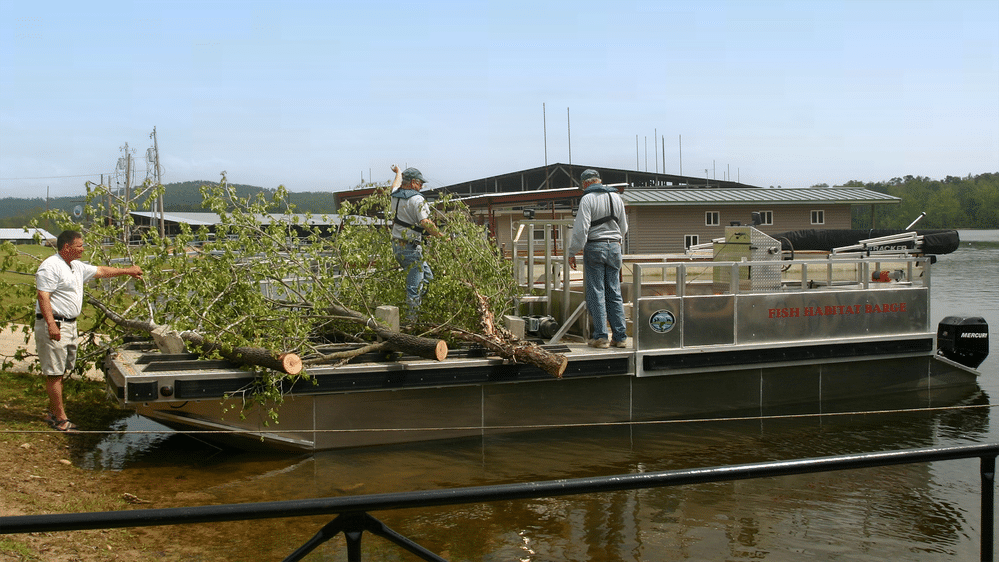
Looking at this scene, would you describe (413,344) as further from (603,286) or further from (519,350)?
(603,286)

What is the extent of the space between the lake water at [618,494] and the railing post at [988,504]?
9.24 ft

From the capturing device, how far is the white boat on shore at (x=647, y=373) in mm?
6984

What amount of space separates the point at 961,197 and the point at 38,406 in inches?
5289

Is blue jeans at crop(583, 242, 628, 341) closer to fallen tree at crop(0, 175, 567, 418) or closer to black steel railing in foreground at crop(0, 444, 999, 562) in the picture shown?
fallen tree at crop(0, 175, 567, 418)

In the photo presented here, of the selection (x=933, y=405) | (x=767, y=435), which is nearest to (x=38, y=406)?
(x=767, y=435)

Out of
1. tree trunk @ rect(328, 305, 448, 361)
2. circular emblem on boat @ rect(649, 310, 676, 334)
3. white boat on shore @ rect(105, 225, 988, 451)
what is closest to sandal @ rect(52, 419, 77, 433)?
white boat on shore @ rect(105, 225, 988, 451)

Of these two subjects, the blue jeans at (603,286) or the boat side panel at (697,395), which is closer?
the blue jeans at (603,286)

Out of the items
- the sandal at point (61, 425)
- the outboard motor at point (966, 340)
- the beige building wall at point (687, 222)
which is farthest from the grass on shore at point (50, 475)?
the beige building wall at point (687, 222)

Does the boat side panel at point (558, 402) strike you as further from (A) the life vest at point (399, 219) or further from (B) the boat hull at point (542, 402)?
(A) the life vest at point (399, 219)

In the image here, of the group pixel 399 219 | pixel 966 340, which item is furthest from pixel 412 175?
pixel 966 340

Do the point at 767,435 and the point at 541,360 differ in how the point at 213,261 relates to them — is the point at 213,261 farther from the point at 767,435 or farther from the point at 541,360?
the point at 767,435

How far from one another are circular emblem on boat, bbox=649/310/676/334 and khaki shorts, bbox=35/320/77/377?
18.2 ft

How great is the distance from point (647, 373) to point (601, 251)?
53.5 inches

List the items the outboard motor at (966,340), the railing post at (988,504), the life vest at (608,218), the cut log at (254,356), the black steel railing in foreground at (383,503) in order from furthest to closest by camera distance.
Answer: the outboard motor at (966,340), the life vest at (608,218), the cut log at (254,356), the railing post at (988,504), the black steel railing in foreground at (383,503)
